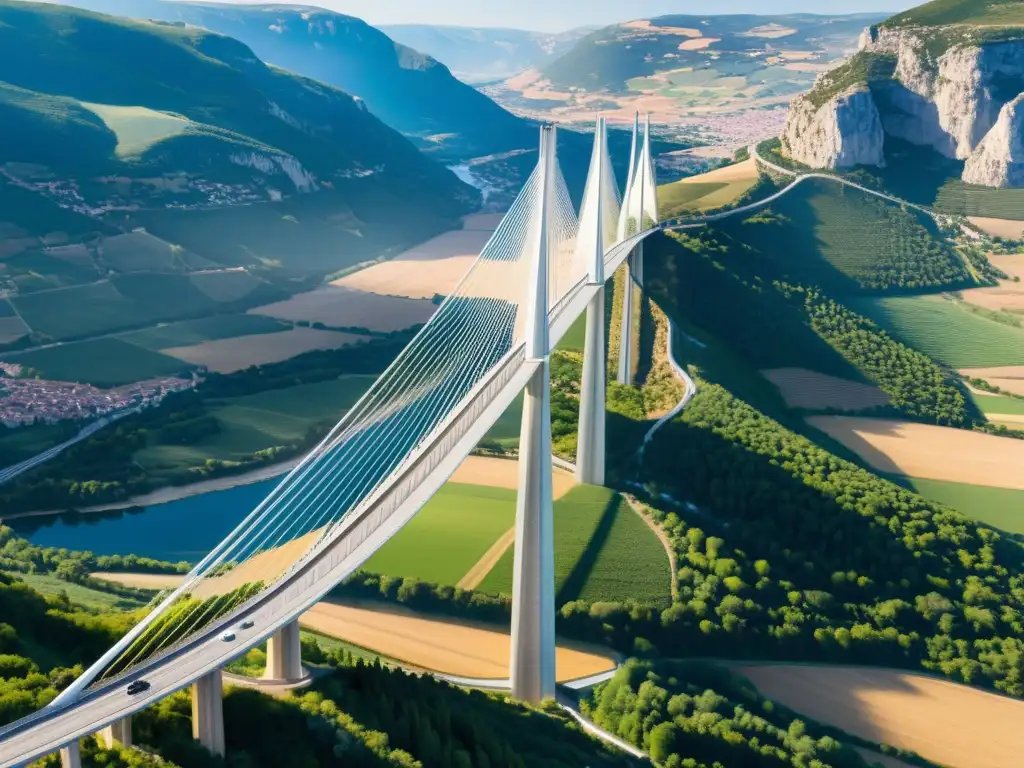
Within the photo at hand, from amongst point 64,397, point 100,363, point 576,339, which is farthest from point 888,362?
point 100,363

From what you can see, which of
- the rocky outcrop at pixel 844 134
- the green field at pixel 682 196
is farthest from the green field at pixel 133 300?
the rocky outcrop at pixel 844 134

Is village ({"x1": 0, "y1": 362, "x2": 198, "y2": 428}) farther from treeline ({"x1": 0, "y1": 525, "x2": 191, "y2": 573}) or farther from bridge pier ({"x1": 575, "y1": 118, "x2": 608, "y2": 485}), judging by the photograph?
bridge pier ({"x1": 575, "y1": 118, "x2": 608, "y2": 485})

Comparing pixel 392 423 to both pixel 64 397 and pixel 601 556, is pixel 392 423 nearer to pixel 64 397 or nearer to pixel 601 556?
pixel 601 556

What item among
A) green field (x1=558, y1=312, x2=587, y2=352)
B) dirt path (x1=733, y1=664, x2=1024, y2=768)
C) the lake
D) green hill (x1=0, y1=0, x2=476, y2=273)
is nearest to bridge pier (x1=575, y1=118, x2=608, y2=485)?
dirt path (x1=733, y1=664, x2=1024, y2=768)

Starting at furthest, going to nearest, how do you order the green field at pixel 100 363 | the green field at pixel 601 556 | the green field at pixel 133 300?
the green field at pixel 133 300
the green field at pixel 100 363
the green field at pixel 601 556

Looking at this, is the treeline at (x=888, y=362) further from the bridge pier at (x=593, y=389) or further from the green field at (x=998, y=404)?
the bridge pier at (x=593, y=389)
